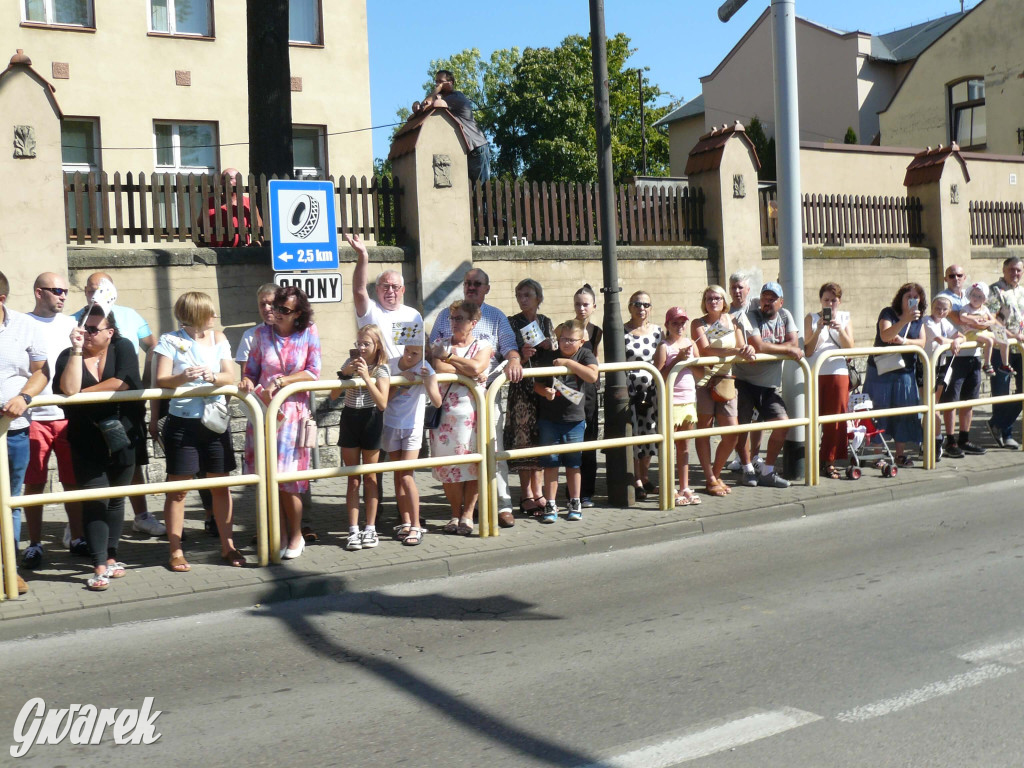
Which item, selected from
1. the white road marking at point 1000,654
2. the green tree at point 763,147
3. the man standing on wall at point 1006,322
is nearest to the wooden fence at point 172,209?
the man standing on wall at point 1006,322

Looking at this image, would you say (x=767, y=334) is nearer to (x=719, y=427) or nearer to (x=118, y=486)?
(x=719, y=427)

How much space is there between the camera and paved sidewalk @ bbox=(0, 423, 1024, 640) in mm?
6180

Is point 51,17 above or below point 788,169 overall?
above

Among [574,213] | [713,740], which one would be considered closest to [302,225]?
[574,213]

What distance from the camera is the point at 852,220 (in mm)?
16125

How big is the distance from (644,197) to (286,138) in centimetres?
460

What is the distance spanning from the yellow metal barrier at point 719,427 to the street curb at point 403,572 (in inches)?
22.1

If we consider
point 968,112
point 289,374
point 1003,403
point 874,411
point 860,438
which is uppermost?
point 968,112

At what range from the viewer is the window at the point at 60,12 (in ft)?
62.5

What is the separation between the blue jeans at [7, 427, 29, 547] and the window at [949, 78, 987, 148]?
109 feet

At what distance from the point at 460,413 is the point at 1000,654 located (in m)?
3.99

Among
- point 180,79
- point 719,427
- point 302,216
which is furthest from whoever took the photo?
point 180,79

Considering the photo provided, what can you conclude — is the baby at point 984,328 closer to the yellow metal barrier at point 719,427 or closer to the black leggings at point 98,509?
the yellow metal barrier at point 719,427

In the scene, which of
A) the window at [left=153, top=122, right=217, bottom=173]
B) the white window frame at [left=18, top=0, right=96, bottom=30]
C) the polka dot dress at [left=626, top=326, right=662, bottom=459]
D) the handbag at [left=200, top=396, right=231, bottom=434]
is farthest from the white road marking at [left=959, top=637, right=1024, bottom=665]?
the white window frame at [left=18, top=0, right=96, bottom=30]
